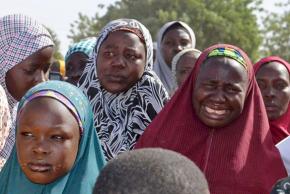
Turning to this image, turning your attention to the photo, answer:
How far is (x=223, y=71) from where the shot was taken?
152 inches

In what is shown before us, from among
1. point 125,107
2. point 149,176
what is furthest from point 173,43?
point 149,176

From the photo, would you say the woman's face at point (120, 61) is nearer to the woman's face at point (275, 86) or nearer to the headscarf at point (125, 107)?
the headscarf at point (125, 107)

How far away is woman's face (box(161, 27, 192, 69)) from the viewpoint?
24.6 feet

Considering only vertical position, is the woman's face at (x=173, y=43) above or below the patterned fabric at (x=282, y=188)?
below

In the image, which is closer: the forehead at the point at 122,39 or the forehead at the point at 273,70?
the forehead at the point at 122,39

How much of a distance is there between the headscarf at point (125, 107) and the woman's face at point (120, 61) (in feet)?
0.21

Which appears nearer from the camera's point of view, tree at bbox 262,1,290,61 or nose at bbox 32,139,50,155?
nose at bbox 32,139,50,155

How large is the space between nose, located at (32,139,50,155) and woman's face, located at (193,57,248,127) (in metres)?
1.00

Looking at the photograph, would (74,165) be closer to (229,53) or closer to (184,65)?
(229,53)

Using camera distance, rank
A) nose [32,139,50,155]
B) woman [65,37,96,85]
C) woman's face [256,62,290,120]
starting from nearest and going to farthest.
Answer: nose [32,139,50,155], woman's face [256,62,290,120], woman [65,37,96,85]

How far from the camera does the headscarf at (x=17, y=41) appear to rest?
4766 millimetres

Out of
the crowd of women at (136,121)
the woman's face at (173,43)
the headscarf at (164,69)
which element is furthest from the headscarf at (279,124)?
the woman's face at (173,43)

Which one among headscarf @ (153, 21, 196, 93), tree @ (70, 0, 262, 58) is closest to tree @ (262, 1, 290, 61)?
tree @ (70, 0, 262, 58)

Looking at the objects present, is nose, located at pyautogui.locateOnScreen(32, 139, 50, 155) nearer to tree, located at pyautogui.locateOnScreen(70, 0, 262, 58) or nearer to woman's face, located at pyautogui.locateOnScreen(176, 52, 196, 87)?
woman's face, located at pyautogui.locateOnScreen(176, 52, 196, 87)
